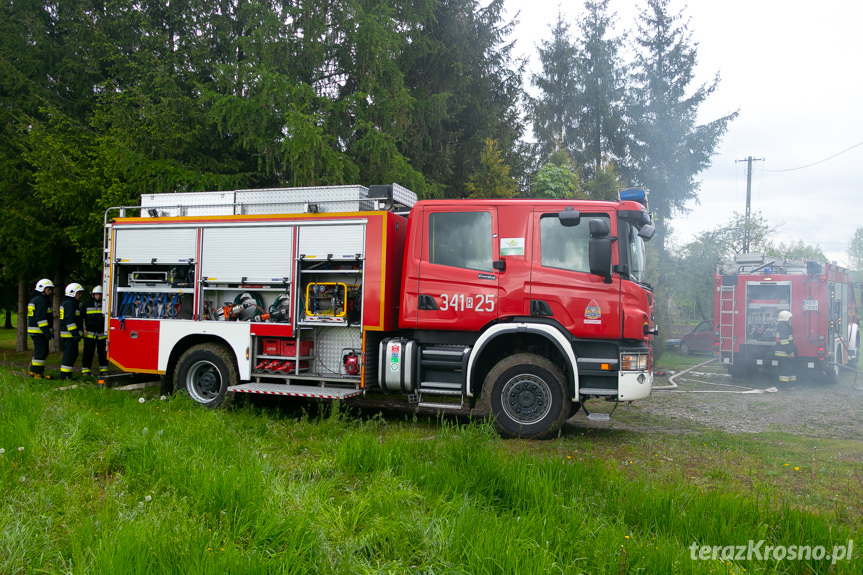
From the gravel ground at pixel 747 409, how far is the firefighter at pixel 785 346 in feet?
1.18

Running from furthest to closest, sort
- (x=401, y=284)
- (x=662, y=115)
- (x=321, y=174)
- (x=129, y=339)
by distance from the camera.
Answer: (x=662, y=115), (x=321, y=174), (x=129, y=339), (x=401, y=284)

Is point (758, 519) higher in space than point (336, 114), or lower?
lower

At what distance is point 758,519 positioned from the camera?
393 cm

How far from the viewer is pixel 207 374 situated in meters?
8.77

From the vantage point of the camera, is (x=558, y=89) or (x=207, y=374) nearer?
(x=207, y=374)

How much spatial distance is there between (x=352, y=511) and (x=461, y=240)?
13.7 ft

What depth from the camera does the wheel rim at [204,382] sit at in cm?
871

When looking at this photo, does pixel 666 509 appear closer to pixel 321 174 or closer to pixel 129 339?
pixel 129 339

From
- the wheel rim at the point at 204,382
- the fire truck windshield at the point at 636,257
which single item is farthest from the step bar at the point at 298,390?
the fire truck windshield at the point at 636,257

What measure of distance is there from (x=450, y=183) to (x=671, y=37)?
15032 mm

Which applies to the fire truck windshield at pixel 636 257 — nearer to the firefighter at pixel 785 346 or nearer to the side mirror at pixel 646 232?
the side mirror at pixel 646 232

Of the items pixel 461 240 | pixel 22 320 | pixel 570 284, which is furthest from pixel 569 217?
pixel 22 320

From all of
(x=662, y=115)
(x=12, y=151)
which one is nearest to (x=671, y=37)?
(x=662, y=115)

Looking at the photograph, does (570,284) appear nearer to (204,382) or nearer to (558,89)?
(204,382)
